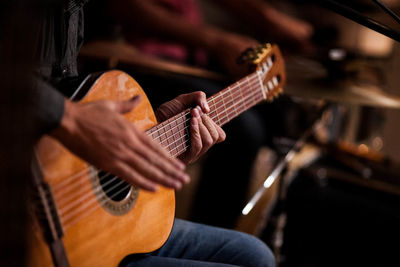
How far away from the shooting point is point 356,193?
1844 millimetres

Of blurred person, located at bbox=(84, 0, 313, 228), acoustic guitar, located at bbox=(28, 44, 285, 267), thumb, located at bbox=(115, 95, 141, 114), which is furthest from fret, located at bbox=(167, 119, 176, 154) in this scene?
blurred person, located at bbox=(84, 0, 313, 228)

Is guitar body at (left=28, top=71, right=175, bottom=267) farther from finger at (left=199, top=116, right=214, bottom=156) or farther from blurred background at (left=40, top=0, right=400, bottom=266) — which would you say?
blurred background at (left=40, top=0, right=400, bottom=266)

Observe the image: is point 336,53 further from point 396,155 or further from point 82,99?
point 396,155

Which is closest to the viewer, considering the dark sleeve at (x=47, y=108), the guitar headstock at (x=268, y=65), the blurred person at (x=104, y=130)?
the blurred person at (x=104, y=130)

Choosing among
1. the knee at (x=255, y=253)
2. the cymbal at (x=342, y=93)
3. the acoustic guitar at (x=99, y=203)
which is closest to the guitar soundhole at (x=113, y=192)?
the acoustic guitar at (x=99, y=203)

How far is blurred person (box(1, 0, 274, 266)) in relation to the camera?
33cm

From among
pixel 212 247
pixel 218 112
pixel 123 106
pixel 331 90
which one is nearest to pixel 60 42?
pixel 123 106

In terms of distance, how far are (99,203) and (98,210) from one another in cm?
1

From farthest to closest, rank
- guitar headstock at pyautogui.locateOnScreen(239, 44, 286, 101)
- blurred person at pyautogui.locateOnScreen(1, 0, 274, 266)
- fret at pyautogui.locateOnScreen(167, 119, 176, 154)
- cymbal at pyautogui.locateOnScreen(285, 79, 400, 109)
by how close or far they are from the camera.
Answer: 1. cymbal at pyautogui.locateOnScreen(285, 79, 400, 109)
2. guitar headstock at pyautogui.locateOnScreen(239, 44, 286, 101)
3. fret at pyautogui.locateOnScreen(167, 119, 176, 154)
4. blurred person at pyautogui.locateOnScreen(1, 0, 274, 266)

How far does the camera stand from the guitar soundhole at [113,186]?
1.91 ft

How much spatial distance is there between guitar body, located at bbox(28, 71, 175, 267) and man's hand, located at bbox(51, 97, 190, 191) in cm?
5

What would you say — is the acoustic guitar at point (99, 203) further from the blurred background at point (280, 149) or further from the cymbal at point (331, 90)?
the cymbal at point (331, 90)

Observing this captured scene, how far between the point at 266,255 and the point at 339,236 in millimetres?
941

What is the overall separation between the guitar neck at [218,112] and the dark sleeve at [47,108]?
0.19m
